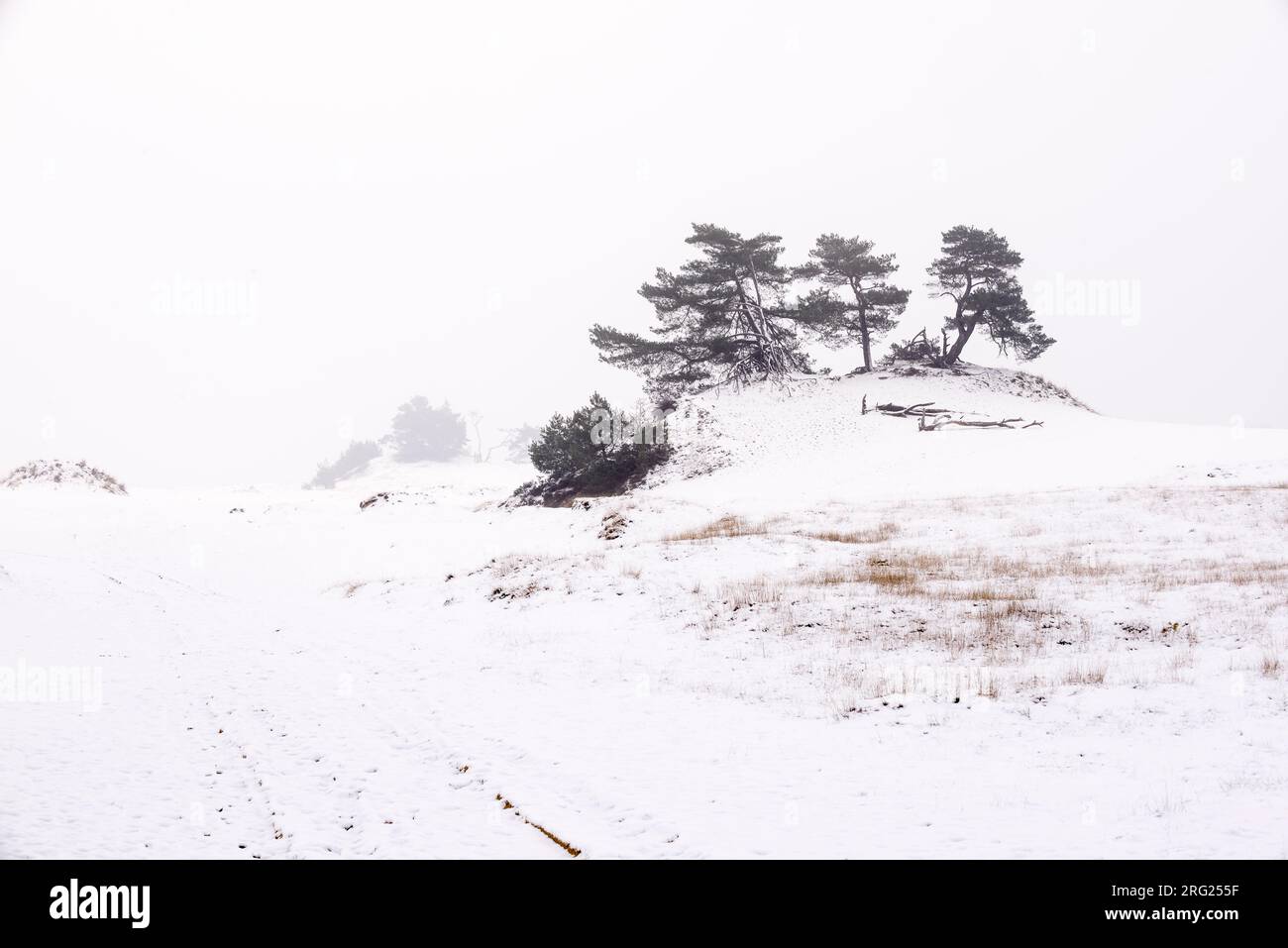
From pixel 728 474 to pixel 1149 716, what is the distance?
25.2m

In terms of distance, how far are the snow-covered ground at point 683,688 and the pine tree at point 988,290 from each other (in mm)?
30055

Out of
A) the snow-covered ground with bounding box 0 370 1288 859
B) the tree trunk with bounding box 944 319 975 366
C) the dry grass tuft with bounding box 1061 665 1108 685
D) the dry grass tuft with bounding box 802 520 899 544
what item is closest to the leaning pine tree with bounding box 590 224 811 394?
the tree trunk with bounding box 944 319 975 366

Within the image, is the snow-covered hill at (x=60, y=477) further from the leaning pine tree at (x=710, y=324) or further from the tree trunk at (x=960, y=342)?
the tree trunk at (x=960, y=342)

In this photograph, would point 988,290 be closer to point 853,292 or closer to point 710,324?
point 853,292

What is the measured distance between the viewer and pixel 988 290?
48.3m

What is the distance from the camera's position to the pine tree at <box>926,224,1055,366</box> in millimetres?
47812

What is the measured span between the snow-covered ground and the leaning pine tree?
25275mm

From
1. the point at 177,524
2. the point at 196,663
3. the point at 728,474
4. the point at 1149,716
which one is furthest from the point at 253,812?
the point at 728,474

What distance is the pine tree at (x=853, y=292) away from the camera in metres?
47.2

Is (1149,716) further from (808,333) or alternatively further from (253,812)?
(808,333)

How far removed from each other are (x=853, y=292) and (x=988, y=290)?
9012mm

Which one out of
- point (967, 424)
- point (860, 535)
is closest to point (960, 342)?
point (967, 424)

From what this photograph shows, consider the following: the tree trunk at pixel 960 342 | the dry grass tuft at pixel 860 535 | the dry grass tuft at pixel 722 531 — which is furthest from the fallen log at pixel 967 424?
the dry grass tuft at pixel 722 531

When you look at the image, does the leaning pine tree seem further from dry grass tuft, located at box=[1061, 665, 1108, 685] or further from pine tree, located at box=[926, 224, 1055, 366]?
dry grass tuft, located at box=[1061, 665, 1108, 685]
